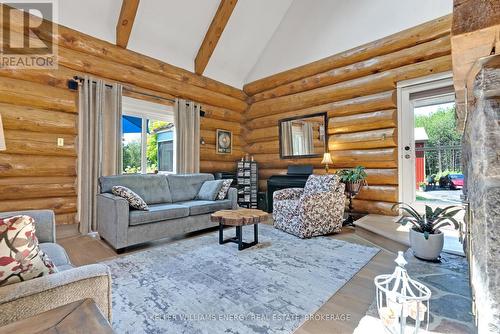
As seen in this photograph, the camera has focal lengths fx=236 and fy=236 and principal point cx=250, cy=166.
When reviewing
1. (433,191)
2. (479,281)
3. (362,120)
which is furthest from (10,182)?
(433,191)

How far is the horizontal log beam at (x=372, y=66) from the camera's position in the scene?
346 cm

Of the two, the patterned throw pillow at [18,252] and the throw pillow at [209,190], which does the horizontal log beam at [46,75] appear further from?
the patterned throw pillow at [18,252]

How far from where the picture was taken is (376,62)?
4031 mm

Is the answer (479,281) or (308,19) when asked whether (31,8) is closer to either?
(308,19)

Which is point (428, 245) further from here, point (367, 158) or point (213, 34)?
point (213, 34)

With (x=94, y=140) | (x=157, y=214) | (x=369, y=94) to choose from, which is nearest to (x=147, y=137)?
(x=94, y=140)

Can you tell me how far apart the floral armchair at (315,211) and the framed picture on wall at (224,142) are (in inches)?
91.7

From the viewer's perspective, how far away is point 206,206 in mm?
3514

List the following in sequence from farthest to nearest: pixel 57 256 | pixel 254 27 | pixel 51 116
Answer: pixel 254 27
pixel 51 116
pixel 57 256

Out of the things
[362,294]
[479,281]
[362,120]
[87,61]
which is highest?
[87,61]

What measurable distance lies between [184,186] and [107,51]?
98.4 inches

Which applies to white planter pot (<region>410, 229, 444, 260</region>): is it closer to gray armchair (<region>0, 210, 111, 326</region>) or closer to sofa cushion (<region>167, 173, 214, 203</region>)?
gray armchair (<region>0, 210, 111, 326</region>)

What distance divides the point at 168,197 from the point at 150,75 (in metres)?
2.31

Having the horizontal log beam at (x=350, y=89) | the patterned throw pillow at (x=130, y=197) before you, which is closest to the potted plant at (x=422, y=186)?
the horizontal log beam at (x=350, y=89)
